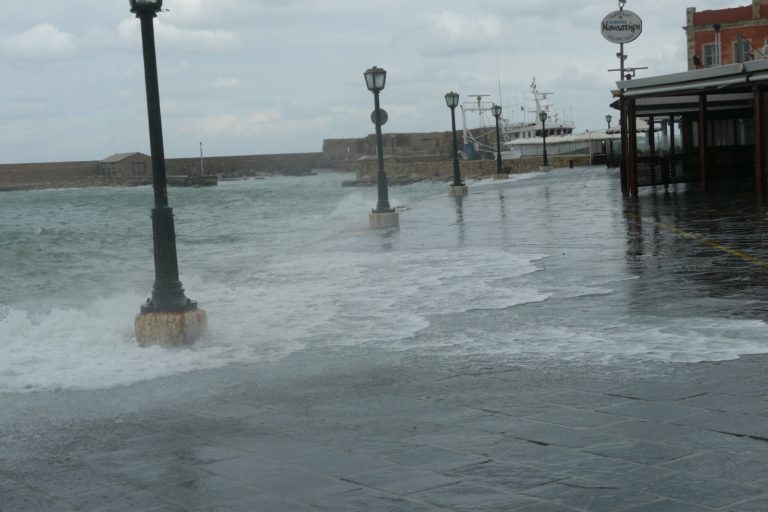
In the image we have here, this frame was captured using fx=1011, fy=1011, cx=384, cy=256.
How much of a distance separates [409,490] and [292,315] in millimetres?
5632

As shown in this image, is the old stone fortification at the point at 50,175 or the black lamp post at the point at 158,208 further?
the old stone fortification at the point at 50,175

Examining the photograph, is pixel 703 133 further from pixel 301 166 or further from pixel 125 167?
pixel 301 166

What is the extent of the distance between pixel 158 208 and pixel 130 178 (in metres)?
153

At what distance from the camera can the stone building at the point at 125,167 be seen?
519 feet

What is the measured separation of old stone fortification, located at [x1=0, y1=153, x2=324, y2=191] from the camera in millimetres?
155375

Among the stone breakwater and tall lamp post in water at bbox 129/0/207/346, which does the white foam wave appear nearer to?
tall lamp post in water at bbox 129/0/207/346

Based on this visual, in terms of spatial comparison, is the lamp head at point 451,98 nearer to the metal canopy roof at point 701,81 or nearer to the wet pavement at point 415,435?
the metal canopy roof at point 701,81

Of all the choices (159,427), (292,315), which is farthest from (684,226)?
(159,427)

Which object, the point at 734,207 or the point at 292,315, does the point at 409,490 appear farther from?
the point at 734,207

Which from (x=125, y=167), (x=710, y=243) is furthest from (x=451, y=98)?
(x=125, y=167)

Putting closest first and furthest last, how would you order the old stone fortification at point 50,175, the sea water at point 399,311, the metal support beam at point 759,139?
the sea water at point 399,311, the metal support beam at point 759,139, the old stone fortification at point 50,175

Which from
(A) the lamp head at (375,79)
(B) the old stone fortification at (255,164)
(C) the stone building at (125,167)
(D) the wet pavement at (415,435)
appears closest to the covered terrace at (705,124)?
(A) the lamp head at (375,79)

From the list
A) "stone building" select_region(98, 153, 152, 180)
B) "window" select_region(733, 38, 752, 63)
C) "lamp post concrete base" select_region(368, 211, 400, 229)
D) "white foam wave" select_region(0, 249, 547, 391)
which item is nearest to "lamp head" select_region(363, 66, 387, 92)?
"lamp post concrete base" select_region(368, 211, 400, 229)

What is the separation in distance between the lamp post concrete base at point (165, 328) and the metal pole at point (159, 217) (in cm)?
14
